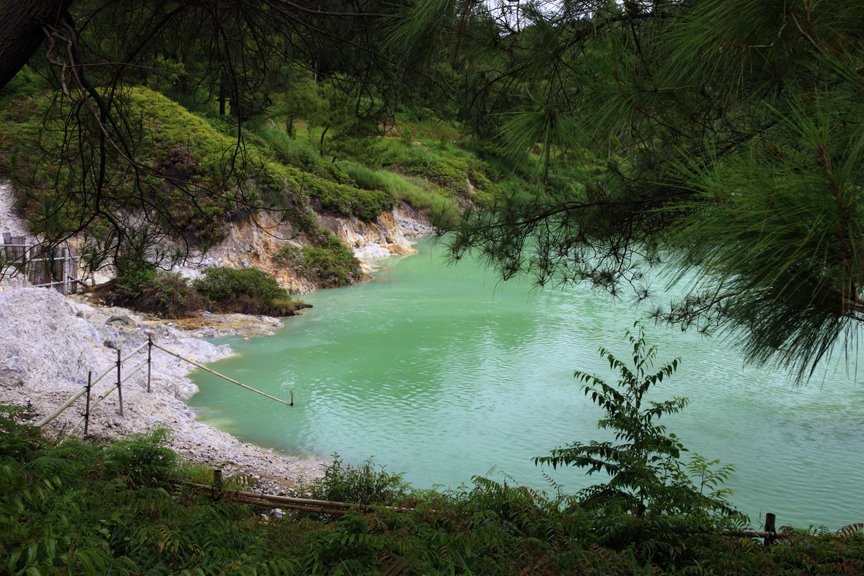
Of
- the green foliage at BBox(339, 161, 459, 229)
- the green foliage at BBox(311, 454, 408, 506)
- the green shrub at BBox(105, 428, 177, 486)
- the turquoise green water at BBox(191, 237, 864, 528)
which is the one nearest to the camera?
the green shrub at BBox(105, 428, 177, 486)

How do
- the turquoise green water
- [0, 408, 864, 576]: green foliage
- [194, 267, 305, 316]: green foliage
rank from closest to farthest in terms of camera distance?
1. [0, 408, 864, 576]: green foliage
2. the turquoise green water
3. [194, 267, 305, 316]: green foliage

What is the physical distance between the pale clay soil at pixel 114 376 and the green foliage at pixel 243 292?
151 centimetres

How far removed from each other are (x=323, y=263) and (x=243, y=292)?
3791 mm

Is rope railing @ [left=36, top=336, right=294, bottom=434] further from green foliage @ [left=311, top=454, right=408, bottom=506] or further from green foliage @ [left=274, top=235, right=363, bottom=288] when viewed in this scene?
green foliage @ [left=274, top=235, right=363, bottom=288]

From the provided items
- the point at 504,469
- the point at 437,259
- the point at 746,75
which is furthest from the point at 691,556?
the point at 437,259

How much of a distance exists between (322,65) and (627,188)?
1.83 meters

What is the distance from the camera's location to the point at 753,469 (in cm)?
726

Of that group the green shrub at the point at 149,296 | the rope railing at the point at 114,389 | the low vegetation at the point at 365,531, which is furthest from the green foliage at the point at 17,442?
the green shrub at the point at 149,296

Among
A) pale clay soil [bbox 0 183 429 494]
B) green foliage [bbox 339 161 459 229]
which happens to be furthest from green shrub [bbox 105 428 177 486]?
green foliage [bbox 339 161 459 229]

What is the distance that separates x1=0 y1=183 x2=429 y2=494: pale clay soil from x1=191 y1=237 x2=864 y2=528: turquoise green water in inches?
18.0

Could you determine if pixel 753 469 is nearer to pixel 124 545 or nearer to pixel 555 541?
pixel 555 541

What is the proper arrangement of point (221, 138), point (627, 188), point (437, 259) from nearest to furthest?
point (627, 188) → point (221, 138) → point (437, 259)

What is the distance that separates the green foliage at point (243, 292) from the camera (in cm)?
1370

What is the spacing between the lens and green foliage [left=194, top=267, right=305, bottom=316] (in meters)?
13.7
